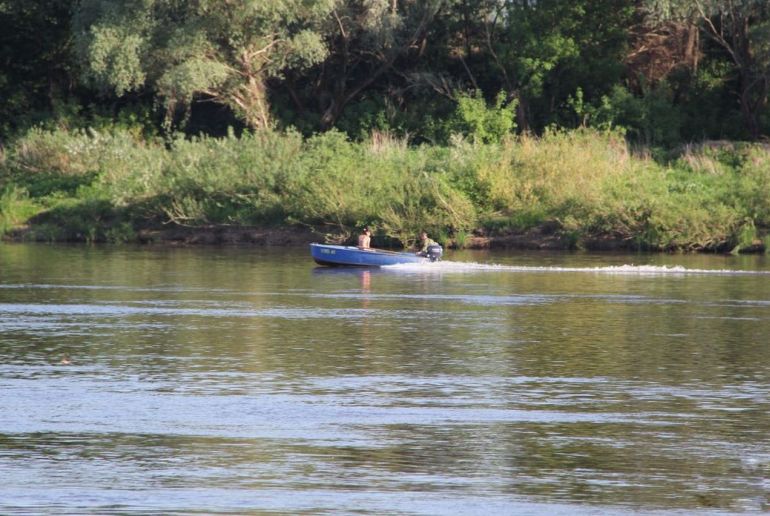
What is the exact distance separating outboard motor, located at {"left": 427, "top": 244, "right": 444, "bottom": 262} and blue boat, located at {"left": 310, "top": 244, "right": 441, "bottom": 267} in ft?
2.28

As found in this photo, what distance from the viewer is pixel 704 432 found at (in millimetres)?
16234

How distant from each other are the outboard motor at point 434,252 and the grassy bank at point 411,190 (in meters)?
9.05

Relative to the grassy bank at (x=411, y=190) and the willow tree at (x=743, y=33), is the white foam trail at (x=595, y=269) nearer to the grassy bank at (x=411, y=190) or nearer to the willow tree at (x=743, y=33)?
the grassy bank at (x=411, y=190)

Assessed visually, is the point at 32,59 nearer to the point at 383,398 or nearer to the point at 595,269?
the point at 595,269

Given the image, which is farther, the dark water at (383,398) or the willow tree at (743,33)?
the willow tree at (743,33)

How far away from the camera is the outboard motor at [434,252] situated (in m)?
39.5

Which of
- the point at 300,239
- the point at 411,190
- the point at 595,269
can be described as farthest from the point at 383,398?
the point at 300,239

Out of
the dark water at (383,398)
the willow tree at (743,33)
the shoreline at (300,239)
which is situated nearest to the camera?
the dark water at (383,398)

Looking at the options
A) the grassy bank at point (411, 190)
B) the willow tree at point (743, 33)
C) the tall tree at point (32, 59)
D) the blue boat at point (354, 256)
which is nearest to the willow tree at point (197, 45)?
the grassy bank at point (411, 190)

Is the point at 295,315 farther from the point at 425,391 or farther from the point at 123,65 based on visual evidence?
the point at 123,65

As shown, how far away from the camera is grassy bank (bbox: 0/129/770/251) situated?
1875 inches

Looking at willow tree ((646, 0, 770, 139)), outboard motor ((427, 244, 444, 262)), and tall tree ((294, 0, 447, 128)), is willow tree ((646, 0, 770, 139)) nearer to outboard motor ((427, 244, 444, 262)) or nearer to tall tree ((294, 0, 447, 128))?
tall tree ((294, 0, 447, 128))

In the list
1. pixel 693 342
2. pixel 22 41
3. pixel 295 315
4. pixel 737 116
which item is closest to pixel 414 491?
pixel 693 342

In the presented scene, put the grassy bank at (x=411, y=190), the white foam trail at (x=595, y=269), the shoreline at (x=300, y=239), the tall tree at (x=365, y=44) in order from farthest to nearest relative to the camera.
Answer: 1. the tall tree at (x=365, y=44)
2. the shoreline at (x=300, y=239)
3. the grassy bank at (x=411, y=190)
4. the white foam trail at (x=595, y=269)
